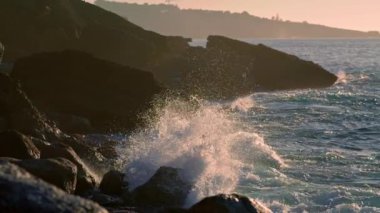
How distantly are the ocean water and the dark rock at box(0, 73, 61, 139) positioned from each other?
2144 millimetres

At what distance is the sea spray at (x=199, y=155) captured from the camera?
39.1 feet

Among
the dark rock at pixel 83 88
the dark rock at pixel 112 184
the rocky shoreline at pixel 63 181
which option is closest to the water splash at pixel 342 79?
the dark rock at pixel 83 88

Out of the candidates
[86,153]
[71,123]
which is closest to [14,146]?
[86,153]

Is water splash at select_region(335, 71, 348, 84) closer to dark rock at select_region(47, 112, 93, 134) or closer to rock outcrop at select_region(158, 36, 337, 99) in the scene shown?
rock outcrop at select_region(158, 36, 337, 99)

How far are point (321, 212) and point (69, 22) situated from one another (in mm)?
29357

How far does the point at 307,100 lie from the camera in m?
33.8

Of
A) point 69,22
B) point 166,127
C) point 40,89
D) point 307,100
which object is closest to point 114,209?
point 166,127

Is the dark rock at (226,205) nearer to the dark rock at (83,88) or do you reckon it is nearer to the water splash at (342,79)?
the dark rock at (83,88)

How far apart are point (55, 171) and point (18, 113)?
6.00m

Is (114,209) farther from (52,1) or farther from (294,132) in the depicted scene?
(52,1)

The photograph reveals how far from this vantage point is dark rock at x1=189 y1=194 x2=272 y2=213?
26.0ft

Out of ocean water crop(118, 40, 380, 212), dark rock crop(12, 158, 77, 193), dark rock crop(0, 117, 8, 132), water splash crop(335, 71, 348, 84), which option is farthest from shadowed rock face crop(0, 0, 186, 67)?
dark rock crop(12, 158, 77, 193)

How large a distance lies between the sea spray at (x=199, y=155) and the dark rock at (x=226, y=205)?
2.33 meters

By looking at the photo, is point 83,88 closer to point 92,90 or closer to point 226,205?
point 92,90
